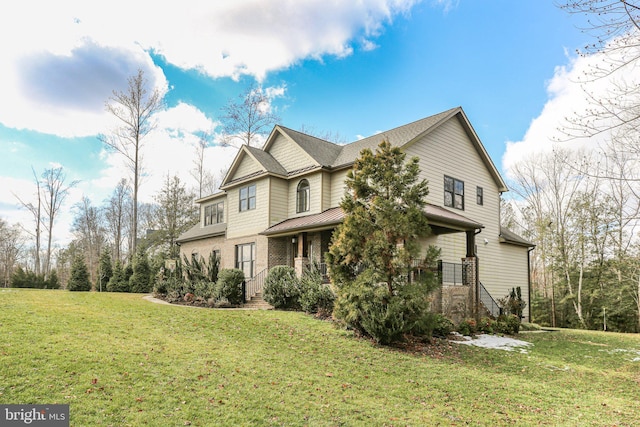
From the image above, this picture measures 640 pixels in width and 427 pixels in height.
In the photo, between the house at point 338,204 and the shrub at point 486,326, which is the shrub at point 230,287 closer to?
the house at point 338,204

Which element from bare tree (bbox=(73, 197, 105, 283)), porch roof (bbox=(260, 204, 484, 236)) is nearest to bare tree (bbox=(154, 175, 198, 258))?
bare tree (bbox=(73, 197, 105, 283))

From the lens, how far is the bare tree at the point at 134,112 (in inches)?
1131

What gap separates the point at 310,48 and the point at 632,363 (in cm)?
1911

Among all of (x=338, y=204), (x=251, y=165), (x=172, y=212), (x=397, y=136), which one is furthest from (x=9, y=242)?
(x=397, y=136)

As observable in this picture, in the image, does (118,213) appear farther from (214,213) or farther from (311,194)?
(311,194)

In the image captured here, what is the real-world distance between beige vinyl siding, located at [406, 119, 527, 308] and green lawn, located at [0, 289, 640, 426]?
7.49 m

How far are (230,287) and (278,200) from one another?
4833 millimetres

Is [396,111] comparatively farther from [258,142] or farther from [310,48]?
[258,142]

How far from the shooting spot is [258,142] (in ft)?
Result: 106

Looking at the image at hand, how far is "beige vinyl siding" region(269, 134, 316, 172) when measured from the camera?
18.9 metres

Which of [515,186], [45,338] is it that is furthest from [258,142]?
[45,338]

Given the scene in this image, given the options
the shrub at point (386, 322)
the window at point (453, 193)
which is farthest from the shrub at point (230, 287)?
the window at point (453, 193)

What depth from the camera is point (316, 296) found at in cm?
1377

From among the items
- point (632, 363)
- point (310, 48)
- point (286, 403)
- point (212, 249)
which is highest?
point (310, 48)
